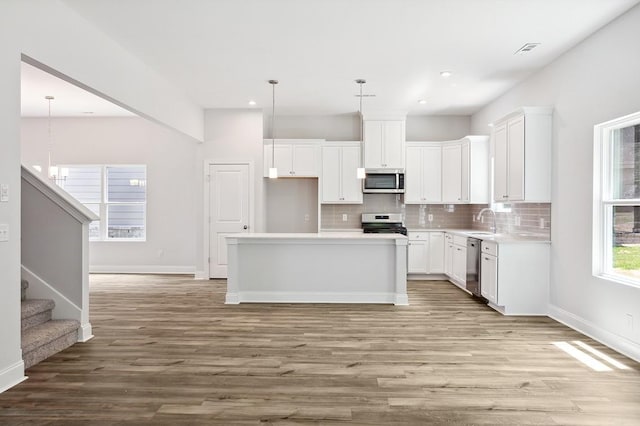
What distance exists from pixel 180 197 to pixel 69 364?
5.03m

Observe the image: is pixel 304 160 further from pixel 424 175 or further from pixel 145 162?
pixel 145 162

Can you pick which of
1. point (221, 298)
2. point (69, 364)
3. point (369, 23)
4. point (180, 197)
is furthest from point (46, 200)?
point (180, 197)

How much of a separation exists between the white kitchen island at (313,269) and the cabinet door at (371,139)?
2179 millimetres

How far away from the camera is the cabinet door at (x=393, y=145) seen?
7301 millimetres

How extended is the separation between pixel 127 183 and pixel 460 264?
6530 millimetres

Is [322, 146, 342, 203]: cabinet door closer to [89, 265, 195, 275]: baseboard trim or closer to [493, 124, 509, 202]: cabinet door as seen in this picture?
[493, 124, 509, 202]: cabinet door

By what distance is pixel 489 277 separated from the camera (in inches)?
203

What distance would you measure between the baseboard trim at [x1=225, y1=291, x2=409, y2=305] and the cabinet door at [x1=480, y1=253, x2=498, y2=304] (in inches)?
40.2

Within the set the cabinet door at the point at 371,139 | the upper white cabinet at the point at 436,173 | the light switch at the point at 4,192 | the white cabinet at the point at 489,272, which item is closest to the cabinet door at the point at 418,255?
the upper white cabinet at the point at 436,173

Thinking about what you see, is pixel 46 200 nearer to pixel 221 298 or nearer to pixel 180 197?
pixel 221 298

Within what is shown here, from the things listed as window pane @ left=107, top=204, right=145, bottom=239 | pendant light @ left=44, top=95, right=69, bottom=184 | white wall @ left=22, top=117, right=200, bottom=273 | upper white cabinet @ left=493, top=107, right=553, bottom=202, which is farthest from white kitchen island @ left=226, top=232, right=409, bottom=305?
pendant light @ left=44, top=95, right=69, bottom=184

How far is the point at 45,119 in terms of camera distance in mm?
8148

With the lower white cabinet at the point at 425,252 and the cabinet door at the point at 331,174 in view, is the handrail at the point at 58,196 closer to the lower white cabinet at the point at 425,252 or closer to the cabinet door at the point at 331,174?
the cabinet door at the point at 331,174

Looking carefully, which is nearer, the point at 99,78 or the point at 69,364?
the point at 69,364
